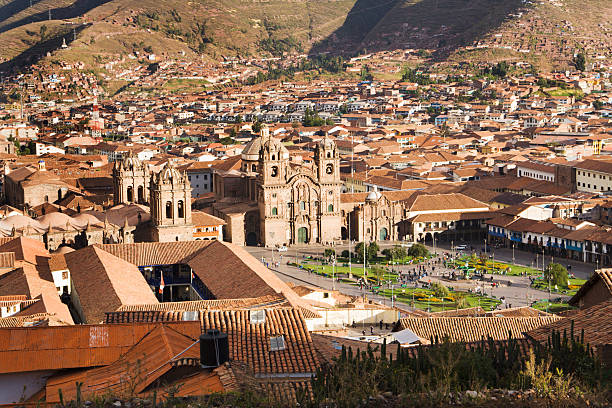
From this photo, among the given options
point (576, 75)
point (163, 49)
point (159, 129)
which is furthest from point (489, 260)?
point (163, 49)

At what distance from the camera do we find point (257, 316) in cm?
2097

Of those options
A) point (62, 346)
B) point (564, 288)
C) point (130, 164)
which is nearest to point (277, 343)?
point (62, 346)

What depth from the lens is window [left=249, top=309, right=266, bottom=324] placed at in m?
20.7

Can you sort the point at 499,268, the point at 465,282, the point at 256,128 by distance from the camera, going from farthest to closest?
the point at 256,128, the point at 499,268, the point at 465,282

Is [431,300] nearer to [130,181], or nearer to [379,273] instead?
[379,273]

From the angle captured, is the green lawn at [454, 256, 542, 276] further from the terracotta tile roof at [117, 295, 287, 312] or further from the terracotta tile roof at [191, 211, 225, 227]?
the terracotta tile roof at [117, 295, 287, 312]

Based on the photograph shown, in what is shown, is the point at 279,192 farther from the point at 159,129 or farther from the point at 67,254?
the point at 159,129

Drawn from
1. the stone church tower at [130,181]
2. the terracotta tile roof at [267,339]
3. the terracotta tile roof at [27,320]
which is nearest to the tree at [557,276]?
the stone church tower at [130,181]

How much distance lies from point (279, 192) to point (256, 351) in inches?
1734

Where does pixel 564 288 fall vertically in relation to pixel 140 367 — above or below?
below

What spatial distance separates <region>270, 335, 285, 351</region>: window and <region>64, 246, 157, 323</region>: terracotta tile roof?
11476 millimetres

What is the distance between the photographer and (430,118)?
131 m

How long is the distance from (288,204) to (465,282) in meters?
16.3

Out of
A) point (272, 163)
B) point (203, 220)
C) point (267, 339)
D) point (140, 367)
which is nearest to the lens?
point (140, 367)
